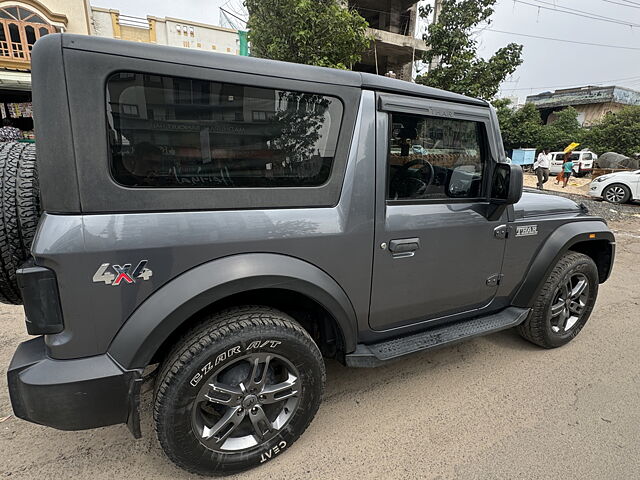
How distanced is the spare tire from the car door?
1.63 metres

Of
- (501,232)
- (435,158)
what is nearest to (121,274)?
(435,158)

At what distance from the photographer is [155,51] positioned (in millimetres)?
1454

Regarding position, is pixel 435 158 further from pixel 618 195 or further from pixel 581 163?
pixel 581 163

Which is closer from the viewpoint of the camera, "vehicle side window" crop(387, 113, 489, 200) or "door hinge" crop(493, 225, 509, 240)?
"vehicle side window" crop(387, 113, 489, 200)

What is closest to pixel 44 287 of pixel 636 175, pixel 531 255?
pixel 531 255

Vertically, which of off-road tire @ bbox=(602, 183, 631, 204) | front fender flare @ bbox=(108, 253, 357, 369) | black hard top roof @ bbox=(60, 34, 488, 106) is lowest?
off-road tire @ bbox=(602, 183, 631, 204)

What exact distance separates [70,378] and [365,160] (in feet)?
5.50

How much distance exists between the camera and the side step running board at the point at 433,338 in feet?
6.92

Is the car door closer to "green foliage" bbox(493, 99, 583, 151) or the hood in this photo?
the hood

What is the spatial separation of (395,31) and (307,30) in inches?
571

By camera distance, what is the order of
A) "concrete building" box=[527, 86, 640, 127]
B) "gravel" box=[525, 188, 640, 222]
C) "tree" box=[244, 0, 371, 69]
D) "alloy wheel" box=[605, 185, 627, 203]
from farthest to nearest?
"concrete building" box=[527, 86, 640, 127] → "alloy wheel" box=[605, 185, 627, 203] → "gravel" box=[525, 188, 640, 222] → "tree" box=[244, 0, 371, 69]

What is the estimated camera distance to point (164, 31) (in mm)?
16297

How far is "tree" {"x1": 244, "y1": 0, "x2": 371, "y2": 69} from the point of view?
21.4 ft

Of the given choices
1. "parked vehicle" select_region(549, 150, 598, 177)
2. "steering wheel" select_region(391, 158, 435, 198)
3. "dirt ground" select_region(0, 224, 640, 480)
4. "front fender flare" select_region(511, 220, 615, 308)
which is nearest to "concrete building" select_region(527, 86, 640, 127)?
"parked vehicle" select_region(549, 150, 598, 177)
